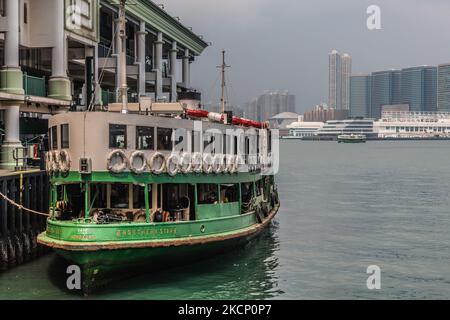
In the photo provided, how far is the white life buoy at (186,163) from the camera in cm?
2361

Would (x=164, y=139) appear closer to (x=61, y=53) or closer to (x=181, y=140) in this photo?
(x=181, y=140)

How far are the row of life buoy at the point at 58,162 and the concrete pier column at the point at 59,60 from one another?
581 inches

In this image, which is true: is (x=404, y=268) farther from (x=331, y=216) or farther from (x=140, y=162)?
(x=331, y=216)

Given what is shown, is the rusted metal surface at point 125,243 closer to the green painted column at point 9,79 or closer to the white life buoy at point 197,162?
the white life buoy at point 197,162

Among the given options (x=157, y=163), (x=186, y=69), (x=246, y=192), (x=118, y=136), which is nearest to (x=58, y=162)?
(x=118, y=136)

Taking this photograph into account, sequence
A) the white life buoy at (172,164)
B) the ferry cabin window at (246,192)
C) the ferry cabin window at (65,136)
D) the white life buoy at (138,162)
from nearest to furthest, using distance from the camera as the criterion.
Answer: the white life buoy at (138,162), the ferry cabin window at (65,136), the white life buoy at (172,164), the ferry cabin window at (246,192)

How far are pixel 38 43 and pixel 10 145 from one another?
7.37 meters

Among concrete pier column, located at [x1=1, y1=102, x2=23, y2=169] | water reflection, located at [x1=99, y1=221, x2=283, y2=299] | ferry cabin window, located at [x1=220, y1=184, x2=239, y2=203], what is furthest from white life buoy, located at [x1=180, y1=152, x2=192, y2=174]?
concrete pier column, located at [x1=1, y1=102, x2=23, y2=169]

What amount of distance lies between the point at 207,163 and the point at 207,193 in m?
1.72

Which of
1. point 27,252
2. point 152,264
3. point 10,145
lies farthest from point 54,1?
point 152,264

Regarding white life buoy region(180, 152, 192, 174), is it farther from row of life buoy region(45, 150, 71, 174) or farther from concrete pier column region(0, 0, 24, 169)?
concrete pier column region(0, 0, 24, 169)

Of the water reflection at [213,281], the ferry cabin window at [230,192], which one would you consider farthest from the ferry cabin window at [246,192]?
the water reflection at [213,281]

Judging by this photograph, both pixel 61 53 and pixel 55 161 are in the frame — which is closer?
pixel 55 161

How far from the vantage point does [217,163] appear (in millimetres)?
25938
